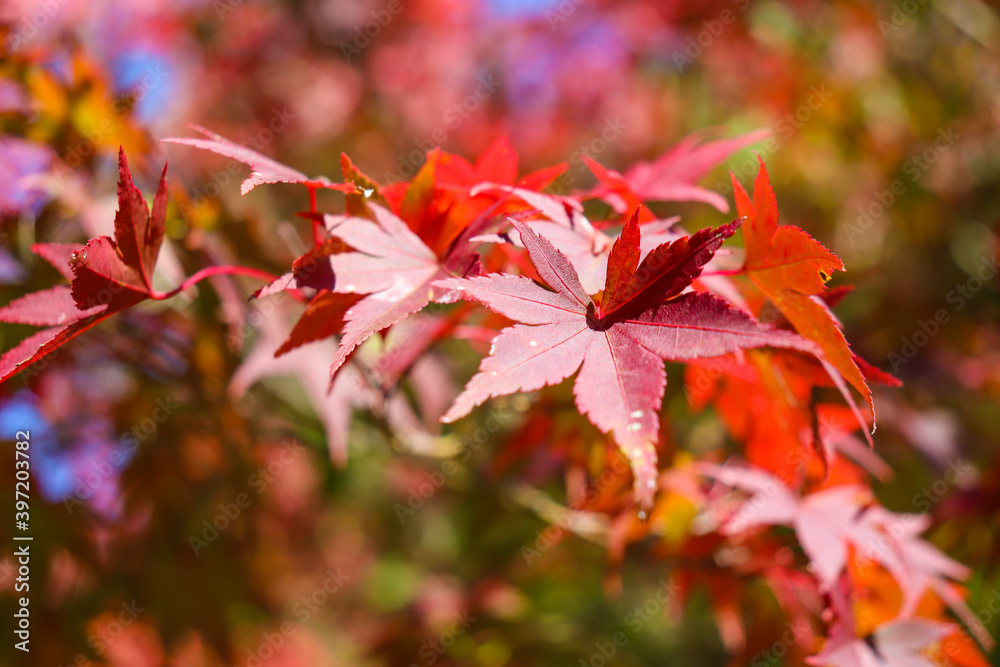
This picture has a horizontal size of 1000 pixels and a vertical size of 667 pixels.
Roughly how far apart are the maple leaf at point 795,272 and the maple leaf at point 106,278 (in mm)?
597

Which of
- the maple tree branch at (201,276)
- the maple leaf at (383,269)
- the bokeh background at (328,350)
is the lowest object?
the bokeh background at (328,350)

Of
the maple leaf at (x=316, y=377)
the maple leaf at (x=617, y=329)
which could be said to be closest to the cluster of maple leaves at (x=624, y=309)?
the maple leaf at (x=617, y=329)

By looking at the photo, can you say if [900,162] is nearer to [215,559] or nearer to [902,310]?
[902,310]

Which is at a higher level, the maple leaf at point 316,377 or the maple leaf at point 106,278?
the maple leaf at point 106,278

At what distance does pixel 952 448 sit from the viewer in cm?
168

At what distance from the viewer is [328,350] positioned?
1.34 m

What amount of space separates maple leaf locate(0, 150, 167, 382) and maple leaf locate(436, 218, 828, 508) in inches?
13.5

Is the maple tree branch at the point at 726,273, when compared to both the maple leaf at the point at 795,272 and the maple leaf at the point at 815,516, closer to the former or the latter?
the maple leaf at the point at 795,272

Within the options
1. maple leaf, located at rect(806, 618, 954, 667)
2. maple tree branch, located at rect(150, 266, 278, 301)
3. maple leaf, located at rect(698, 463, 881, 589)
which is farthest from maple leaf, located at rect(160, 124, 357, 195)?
maple leaf, located at rect(806, 618, 954, 667)

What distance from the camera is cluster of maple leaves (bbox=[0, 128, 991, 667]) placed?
1.94 feet

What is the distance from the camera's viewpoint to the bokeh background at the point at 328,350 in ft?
4.21

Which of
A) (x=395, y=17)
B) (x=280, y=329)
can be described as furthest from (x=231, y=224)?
(x=395, y=17)

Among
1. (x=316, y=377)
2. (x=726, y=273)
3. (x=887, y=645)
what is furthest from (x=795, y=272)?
(x=316, y=377)

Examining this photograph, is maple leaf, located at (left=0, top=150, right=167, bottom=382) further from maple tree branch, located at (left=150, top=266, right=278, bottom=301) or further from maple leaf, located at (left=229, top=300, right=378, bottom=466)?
maple leaf, located at (left=229, top=300, right=378, bottom=466)
